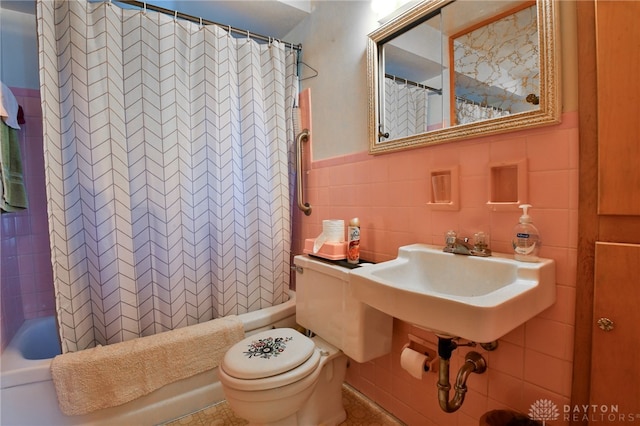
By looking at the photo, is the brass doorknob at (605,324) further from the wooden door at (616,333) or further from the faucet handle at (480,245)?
the faucet handle at (480,245)

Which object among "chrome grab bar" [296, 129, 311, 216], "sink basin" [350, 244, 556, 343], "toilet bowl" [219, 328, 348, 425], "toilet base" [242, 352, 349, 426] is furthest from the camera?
"chrome grab bar" [296, 129, 311, 216]

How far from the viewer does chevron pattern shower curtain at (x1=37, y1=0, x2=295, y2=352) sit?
1318 millimetres

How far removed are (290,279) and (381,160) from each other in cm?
104

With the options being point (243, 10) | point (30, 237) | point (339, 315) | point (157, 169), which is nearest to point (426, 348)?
point (339, 315)

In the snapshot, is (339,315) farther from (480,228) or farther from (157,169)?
(157,169)

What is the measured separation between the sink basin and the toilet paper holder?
0.87ft

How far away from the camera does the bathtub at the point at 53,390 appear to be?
1.16 meters

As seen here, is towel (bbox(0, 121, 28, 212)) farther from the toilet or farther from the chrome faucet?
the chrome faucet

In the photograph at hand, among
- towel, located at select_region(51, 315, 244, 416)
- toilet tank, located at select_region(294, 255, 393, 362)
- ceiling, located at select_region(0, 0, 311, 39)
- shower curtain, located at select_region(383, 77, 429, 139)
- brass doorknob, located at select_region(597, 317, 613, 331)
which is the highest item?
ceiling, located at select_region(0, 0, 311, 39)

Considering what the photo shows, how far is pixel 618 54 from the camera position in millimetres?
738

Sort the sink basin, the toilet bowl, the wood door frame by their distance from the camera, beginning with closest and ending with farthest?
the sink basin < the wood door frame < the toilet bowl

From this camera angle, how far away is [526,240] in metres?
0.89

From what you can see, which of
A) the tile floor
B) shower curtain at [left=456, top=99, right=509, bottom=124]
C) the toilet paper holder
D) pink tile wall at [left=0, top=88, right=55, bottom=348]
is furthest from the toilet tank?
pink tile wall at [left=0, top=88, right=55, bottom=348]

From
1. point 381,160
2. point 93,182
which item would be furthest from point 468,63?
point 93,182
